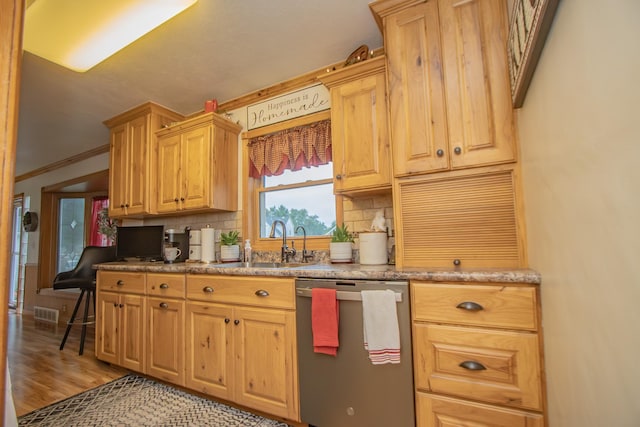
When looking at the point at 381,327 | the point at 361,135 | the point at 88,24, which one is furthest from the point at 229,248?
the point at 88,24

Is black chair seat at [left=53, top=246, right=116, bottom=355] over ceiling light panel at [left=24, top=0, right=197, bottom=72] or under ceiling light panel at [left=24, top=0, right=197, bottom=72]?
under

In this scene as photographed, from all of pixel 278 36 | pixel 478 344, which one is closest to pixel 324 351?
pixel 478 344

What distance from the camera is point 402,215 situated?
1.79 m

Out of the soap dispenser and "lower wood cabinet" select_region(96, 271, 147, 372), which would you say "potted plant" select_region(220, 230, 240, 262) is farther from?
"lower wood cabinet" select_region(96, 271, 147, 372)

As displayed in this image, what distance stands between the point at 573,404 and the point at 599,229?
21.9 inches

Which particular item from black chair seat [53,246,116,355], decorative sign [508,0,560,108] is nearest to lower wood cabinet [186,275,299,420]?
decorative sign [508,0,560,108]

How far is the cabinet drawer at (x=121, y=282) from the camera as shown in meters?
2.52

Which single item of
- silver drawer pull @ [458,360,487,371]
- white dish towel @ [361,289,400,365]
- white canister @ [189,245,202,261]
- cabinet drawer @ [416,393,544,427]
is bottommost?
cabinet drawer @ [416,393,544,427]

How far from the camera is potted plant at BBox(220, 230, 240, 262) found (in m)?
2.76

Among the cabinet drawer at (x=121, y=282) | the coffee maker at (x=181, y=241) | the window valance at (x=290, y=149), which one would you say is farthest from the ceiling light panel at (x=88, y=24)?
the cabinet drawer at (x=121, y=282)

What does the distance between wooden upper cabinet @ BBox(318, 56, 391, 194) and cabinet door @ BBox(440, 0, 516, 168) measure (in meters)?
0.41

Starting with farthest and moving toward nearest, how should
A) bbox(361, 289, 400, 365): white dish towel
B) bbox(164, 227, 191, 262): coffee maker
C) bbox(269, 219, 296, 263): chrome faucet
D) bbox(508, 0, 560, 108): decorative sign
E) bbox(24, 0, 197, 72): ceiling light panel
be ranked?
bbox(164, 227, 191, 262): coffee maker, bbox(269, 219, 296, 263): chrome faucet, bbox(24, 0, 197, 72): ceiling light panel, bbox(361, 289, 400, 365): white dish towel, bbox(508, 0, 560, 108): decorative sign

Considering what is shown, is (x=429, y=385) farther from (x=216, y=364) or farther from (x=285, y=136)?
(x=285, y=136)

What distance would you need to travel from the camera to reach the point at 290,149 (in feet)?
8.89
